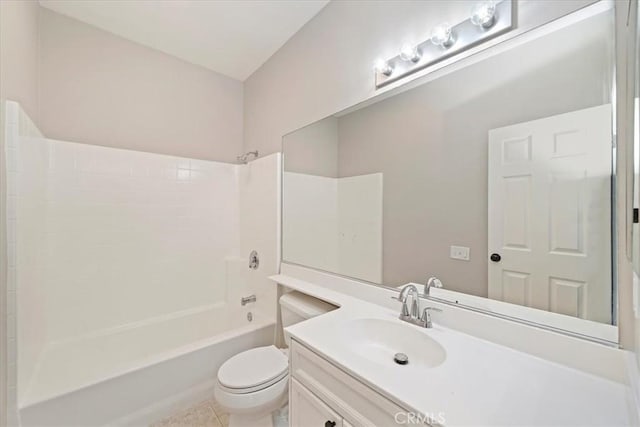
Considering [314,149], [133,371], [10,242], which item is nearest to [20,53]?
[10,242]

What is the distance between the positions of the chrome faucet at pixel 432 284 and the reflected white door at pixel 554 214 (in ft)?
0.66

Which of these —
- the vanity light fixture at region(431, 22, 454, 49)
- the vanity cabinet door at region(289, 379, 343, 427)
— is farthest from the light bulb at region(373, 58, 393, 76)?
the vanity cabinet door at region(289, 379, 343, 427)

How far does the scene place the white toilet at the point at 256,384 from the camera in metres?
1.26

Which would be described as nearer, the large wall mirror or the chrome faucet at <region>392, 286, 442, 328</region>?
the large wall mirror

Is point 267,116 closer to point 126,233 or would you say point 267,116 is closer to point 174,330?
point 126,233

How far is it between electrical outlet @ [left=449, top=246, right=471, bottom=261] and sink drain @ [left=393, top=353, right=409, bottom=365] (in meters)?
0.47

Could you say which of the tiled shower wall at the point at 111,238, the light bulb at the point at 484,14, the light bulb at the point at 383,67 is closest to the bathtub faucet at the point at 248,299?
the tiled shower wall at the point at 111,238

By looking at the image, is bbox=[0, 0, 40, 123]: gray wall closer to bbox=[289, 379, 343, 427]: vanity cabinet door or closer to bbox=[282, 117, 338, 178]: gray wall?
bbox=[282, 117, 338, 178]: gray wall

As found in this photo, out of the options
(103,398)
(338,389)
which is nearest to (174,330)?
(103,398)

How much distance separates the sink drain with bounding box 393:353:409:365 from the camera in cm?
97

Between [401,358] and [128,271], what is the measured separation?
210 centimetres

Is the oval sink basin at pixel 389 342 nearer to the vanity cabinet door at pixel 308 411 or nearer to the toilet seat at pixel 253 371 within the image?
the vanity cabinet door at pixel 308 411

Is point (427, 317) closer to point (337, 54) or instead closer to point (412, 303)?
point (412, 303)

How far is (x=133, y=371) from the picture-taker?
56.4 inches
